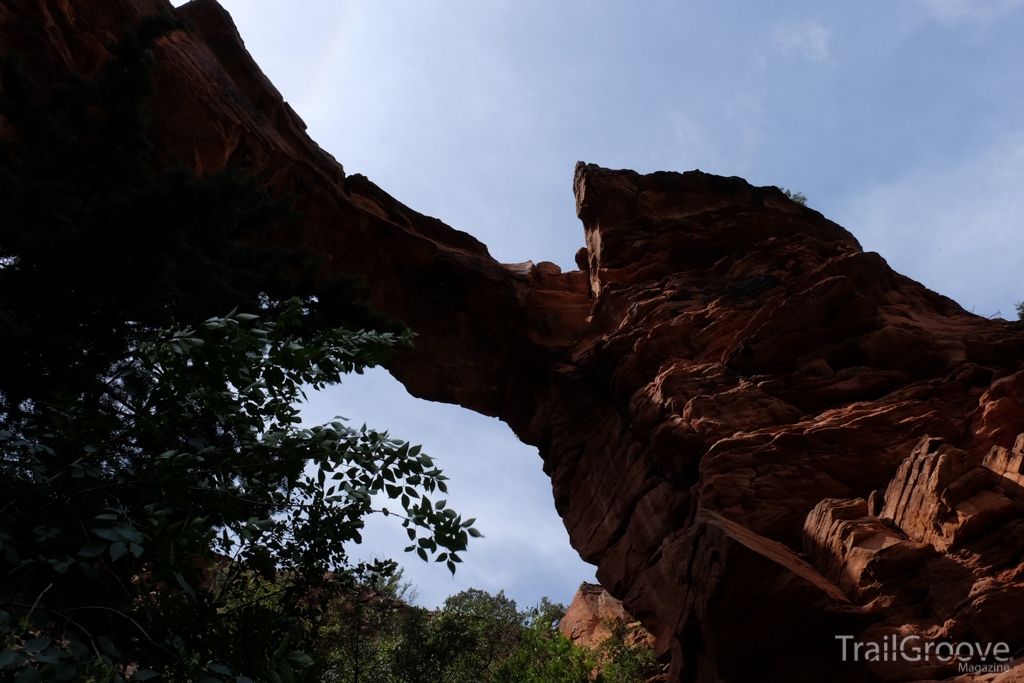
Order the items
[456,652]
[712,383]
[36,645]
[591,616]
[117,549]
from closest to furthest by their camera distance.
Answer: [36,645]
[117,549]
[712,383]
[456,652]
[591,616]

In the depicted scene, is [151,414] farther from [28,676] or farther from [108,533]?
[28,676]

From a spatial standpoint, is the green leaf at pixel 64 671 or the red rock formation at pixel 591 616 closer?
→ the green leaf at pixel 64 671

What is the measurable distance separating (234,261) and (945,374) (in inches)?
534

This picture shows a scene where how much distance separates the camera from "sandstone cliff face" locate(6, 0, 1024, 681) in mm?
10008

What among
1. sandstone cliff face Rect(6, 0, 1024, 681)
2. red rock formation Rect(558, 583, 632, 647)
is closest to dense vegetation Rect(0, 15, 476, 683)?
sandstone cliff face Rect(6, 0, 1024, 681)

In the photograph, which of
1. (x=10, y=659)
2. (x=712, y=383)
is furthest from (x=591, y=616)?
(x=10, y=659)

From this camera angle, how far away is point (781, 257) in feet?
61.2

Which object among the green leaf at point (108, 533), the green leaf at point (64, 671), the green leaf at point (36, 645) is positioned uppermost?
the green leaf at point (108, 533)

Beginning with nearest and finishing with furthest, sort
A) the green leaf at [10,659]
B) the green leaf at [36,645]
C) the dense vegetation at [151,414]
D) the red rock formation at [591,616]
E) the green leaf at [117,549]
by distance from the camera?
the green leaf at [10,659]
the green leaf at [36,645]
the green leaf at [117,549]
the dense vegetation at [151,414]
the red rock formation at [591,616]

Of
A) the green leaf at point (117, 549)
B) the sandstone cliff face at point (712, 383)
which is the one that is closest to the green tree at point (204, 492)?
the green leaf at point (117, 549)

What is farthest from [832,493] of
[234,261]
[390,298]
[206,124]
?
[206,124]

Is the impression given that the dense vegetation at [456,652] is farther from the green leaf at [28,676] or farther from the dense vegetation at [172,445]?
the green leaf at [28,676]

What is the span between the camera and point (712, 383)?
15430mm

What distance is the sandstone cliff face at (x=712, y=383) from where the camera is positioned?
32.8 feet
